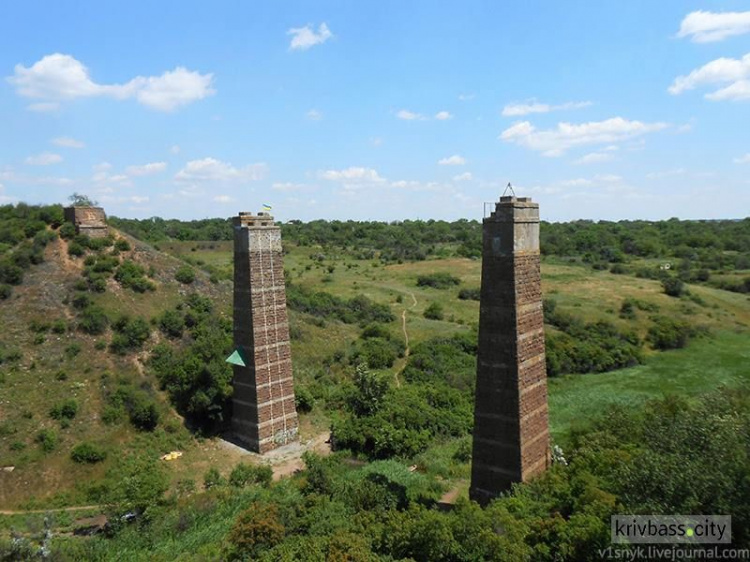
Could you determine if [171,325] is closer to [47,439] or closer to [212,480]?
[47,439]

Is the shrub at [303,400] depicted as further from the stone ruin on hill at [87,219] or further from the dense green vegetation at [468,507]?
the stone ruin on hill at [87,219]

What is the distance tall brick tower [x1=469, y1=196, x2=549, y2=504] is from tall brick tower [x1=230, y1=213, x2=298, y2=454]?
12180mm

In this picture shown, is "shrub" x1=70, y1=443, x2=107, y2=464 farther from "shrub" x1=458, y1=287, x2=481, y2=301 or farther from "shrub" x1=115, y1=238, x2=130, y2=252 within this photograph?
"shrub" x1=458, y1=287, x2=481, y2=301

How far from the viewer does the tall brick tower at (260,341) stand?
24734 millimetres

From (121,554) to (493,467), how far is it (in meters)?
12.4

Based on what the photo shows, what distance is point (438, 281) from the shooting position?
6800 cm

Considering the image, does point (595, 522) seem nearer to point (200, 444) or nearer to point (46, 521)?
point (46, 521)

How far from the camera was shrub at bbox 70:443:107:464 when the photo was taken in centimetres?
2322

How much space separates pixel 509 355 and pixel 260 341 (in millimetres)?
13500

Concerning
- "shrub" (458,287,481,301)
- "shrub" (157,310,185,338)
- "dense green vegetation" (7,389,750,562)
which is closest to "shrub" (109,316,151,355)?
"shrub" (157,310,185,338)

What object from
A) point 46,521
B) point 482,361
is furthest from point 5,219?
point 482,361

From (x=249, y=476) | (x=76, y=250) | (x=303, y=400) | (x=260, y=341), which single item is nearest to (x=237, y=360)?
(x=260, y=341)

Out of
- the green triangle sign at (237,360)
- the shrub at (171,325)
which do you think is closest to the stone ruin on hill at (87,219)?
the shrub at (171,325)

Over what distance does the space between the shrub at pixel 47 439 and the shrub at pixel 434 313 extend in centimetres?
3569
